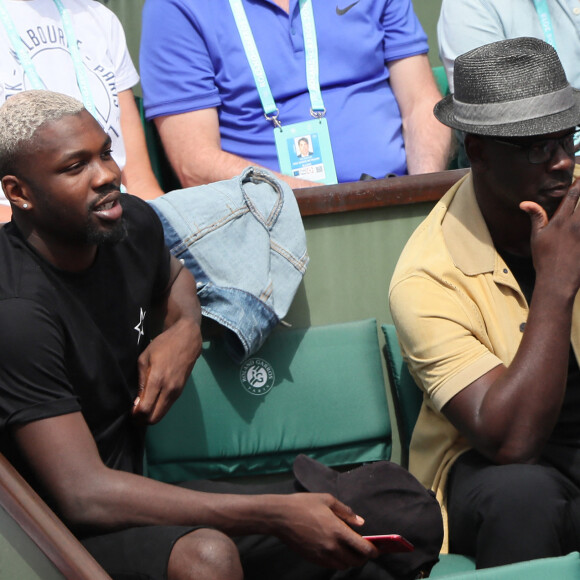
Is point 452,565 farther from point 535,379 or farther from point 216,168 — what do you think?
point 216,168

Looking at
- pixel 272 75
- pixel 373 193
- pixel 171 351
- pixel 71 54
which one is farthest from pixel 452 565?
pixel 71 54

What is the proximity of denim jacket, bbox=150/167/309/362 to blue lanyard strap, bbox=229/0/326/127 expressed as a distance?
64cm

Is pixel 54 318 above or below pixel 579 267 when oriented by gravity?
above

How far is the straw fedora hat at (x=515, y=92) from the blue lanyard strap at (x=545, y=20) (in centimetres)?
111

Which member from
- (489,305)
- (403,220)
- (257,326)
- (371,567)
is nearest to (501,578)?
(371,567)

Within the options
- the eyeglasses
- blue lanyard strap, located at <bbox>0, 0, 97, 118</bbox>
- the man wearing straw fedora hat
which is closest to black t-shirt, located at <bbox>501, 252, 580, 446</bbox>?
the man wearing straw fedora hat

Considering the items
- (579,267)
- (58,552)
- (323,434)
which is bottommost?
(323,434)

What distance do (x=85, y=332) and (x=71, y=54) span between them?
141 cm

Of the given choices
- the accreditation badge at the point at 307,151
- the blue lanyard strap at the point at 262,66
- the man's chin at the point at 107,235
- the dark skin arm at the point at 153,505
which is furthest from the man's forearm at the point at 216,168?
the dark skin arm at the point at 153,505

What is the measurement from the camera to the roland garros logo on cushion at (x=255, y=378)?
2.56m

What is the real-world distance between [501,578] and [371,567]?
335mm

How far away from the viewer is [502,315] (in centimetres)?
231

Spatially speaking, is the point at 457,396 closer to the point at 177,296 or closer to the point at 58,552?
the point at 177,296

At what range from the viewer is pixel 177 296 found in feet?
7.89
